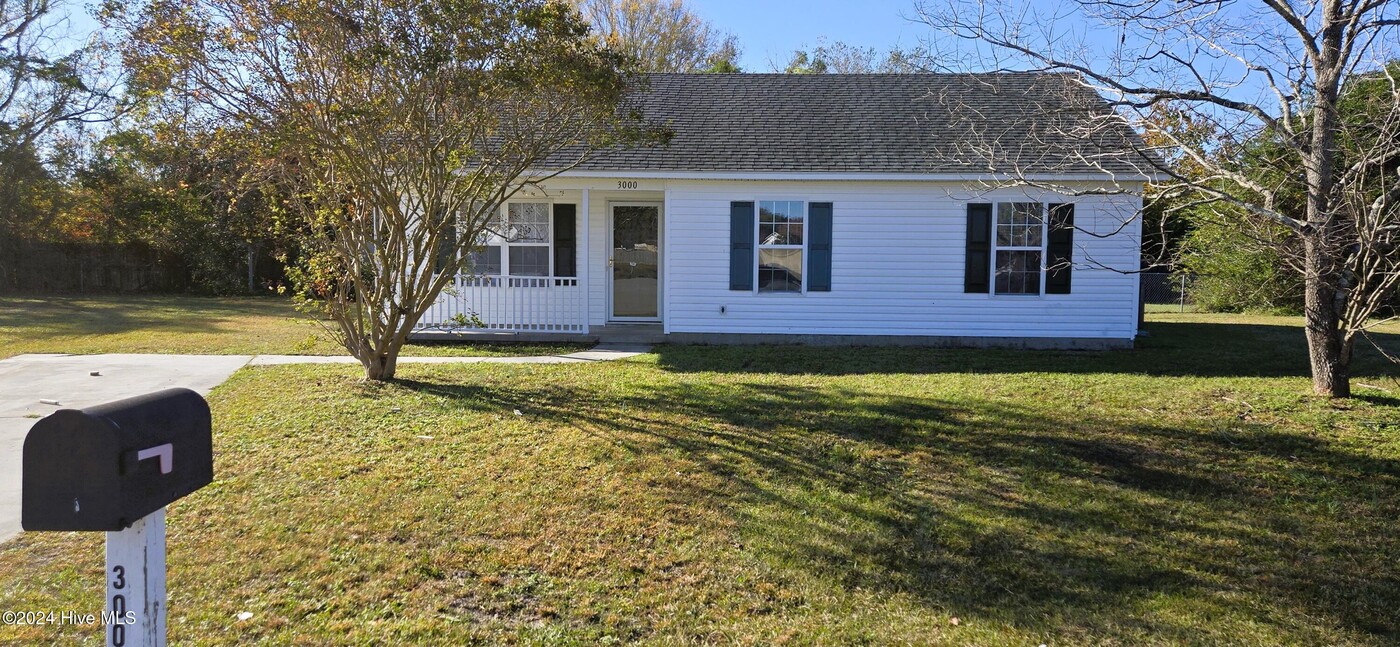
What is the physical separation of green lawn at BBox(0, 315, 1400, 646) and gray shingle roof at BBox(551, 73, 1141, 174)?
195 inches

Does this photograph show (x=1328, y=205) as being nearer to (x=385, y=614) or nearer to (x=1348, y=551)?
(x=1348, y=551)

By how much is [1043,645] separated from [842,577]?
1020 mm

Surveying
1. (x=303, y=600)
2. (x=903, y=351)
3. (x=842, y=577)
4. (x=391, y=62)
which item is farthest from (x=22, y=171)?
(x=842, y=577)

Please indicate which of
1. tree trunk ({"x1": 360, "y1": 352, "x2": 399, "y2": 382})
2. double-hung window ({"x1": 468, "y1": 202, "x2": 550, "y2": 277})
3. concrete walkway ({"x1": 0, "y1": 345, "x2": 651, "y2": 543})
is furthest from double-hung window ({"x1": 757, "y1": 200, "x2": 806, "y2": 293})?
tree trunk ({"x1": 360, "y1": 352, "x2": 399, "y2": 382})

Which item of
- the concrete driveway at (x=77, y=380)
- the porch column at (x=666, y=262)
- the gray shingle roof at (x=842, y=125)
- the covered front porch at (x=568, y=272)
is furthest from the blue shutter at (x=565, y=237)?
the concrete driveway at (x=77, y=380)

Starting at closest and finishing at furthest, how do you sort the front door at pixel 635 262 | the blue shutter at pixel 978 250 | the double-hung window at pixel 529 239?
the blue shutter at pixel 978 250, the double-hung window at pixel 529 239, the front door at pixel 635 262

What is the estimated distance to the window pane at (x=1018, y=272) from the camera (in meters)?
12.8

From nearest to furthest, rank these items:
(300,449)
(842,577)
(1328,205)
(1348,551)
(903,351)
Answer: (842,577), (1348,551), (300,449), (1328,205), (903,351)

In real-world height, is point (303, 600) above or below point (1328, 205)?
below

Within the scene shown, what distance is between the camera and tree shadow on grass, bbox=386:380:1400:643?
4.11 metres

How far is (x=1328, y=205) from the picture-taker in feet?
23.6

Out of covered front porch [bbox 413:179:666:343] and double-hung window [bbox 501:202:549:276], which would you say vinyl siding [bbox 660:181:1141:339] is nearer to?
covered front porch [bbox 413:179:666:343]

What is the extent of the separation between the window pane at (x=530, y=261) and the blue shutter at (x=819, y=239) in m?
4.28

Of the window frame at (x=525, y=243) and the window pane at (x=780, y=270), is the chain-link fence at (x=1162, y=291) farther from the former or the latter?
the window frame at (x=525, y=243)
